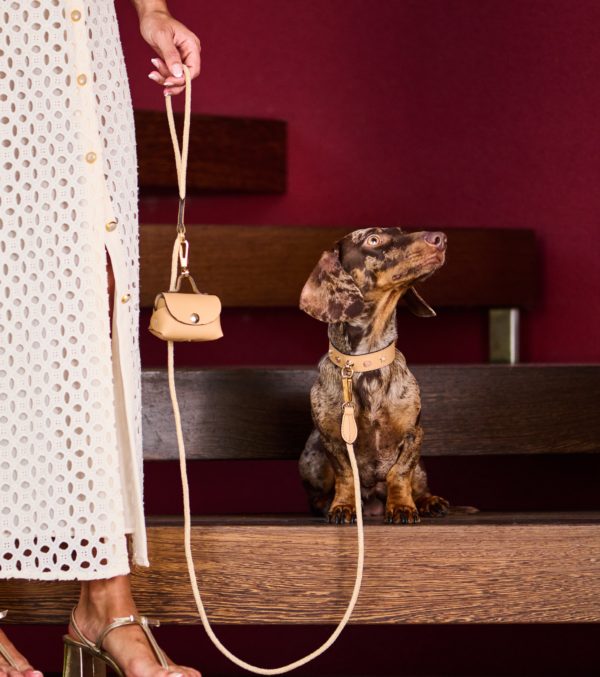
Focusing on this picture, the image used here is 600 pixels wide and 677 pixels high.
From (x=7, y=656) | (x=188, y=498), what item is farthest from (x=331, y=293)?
(x=7, y=656)

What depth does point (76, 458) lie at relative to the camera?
163 cm

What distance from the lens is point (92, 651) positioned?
1.69 metres

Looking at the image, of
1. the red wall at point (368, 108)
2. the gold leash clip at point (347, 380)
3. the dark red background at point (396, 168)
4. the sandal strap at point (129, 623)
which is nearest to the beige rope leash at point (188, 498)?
the gold leash clip at point (347, 380)

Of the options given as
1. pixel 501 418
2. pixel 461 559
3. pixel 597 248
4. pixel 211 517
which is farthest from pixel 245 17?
pixel 461 559

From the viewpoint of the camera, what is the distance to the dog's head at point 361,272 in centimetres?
195

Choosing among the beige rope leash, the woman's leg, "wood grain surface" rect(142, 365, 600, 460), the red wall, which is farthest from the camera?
the red wall

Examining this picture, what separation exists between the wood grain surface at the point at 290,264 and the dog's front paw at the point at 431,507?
35.7 inches

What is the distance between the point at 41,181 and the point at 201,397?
78 centimetres

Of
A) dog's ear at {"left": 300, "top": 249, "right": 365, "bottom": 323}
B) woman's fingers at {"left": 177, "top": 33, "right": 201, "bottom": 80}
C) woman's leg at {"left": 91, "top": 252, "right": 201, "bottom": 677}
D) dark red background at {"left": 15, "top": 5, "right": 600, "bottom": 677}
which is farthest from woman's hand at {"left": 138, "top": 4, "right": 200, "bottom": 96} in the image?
dark red background at {"left": 15, "top": 5, "right": 600, "bottom": 677}

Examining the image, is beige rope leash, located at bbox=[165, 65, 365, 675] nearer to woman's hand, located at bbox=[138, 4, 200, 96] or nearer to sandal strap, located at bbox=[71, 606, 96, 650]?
woman's hand, located at bbox=[138, 4, 200, 96]

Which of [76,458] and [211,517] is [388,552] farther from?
[76,458]

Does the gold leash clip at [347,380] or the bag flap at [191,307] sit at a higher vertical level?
the bag flap at [191,307]

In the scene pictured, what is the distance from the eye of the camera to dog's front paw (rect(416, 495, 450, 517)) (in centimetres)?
209

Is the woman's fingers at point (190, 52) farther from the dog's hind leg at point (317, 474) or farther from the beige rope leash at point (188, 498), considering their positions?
the dog's hind leg at point (317, 474)
